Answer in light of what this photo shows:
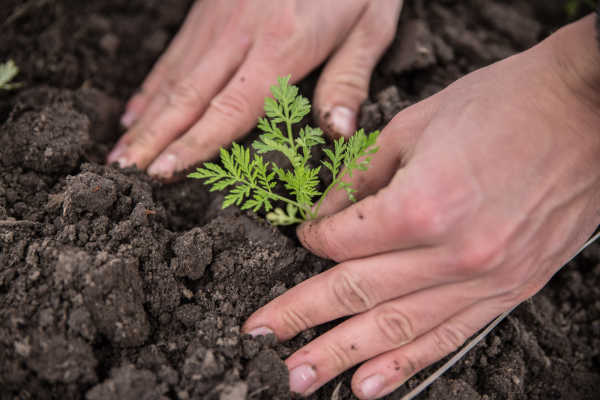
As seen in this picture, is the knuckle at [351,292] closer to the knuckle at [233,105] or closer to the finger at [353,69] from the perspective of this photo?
the finger at [353,69]

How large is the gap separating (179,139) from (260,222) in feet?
2.69

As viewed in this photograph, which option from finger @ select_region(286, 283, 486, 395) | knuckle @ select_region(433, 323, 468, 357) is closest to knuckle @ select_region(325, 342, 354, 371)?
finger @ select_region(286, 283, 486, 395)

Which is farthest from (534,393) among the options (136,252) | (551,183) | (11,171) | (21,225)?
(11,171)

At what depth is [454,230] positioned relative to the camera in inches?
72.7

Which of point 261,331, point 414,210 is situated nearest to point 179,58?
point 261,331

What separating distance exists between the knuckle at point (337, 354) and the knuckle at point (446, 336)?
431mm

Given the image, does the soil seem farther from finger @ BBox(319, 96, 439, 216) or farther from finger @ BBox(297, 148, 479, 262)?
finger @ BBox(297, 148, 479, 262)

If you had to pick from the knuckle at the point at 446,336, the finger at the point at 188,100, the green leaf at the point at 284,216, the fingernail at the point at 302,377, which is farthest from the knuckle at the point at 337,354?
the finger at the point at 188,100

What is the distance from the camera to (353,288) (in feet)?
6.77

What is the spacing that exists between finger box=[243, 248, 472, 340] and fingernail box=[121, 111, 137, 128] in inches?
75.6

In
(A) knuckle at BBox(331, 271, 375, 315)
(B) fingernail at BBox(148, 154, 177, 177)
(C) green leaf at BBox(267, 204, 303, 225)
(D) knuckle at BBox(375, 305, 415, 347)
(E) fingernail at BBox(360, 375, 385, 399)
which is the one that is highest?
(C) green leaf at BBox(267, 204, 303, 225)

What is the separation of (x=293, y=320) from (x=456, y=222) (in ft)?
2.96

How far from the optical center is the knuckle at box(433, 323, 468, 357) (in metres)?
2.14

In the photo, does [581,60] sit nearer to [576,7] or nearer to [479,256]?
[479,256]
